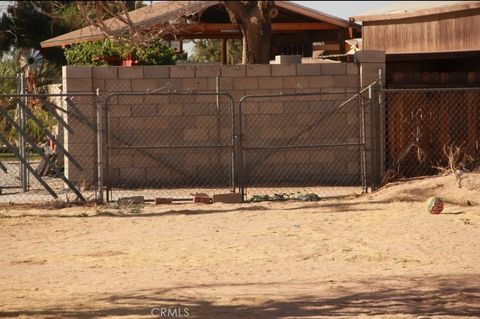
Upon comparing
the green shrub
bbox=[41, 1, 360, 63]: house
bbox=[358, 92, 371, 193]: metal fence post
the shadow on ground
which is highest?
bbox=[41, 1, 360, 63]: house

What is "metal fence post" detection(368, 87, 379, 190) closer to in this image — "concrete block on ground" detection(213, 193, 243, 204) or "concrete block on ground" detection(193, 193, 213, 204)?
"concrete block on ground" detection(213, 193, 243, 204)

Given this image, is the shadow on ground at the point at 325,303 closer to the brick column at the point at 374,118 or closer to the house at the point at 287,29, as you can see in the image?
the brick column at the point at 374,118

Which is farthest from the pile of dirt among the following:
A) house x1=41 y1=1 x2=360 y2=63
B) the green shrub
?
house x1=41 y1=1 x2=360 y2=63

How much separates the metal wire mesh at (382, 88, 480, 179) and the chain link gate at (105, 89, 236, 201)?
2.91m

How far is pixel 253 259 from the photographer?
1118 centimetres

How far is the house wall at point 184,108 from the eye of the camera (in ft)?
56.5

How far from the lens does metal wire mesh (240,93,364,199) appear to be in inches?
692

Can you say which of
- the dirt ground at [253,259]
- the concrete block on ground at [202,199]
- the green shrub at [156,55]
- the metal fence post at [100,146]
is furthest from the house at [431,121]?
the green shrub at [156,55]

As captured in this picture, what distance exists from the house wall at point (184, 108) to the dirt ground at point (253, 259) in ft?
7.37

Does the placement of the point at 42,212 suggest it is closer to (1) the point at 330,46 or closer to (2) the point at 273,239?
(2) the point at 273,239

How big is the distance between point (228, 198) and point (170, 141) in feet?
7.65

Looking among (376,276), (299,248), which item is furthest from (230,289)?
(299,248)

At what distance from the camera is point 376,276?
10164 mm

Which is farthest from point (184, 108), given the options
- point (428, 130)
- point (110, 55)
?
point (110, 55)
